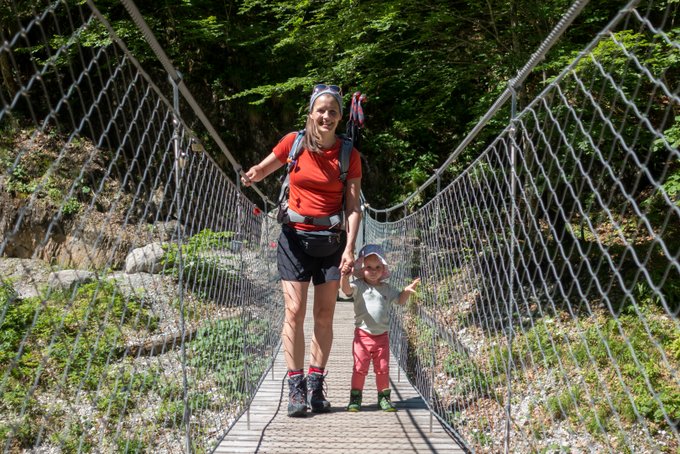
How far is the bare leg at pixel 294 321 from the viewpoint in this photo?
2.27 m

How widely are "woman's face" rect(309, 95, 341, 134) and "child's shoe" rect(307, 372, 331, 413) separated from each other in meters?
0.89

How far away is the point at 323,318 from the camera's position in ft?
7.68

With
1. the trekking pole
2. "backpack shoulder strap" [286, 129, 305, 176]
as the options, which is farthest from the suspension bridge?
the trekking pole

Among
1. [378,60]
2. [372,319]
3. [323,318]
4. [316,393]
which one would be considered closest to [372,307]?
[372,319]

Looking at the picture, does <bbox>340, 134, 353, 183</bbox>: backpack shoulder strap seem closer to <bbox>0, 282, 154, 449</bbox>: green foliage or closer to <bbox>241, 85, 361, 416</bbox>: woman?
<bbox>241, 85, 361, 416</bbox>: woman

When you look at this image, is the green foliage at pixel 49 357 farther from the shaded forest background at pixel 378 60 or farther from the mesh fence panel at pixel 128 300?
the shaded forest background at pixel 378 60

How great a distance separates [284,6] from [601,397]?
4.77 m

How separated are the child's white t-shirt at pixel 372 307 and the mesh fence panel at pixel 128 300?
0.47 m

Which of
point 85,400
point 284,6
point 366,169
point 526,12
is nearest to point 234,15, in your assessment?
point 366,169

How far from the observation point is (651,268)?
178 inches

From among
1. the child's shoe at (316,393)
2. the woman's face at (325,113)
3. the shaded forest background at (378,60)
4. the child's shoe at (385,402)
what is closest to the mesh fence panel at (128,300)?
the child's shoe at (316,393)

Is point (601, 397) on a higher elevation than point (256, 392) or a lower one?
lower

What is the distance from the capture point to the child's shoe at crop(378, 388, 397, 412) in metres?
2.47

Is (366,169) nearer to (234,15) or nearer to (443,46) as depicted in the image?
(234,15)
